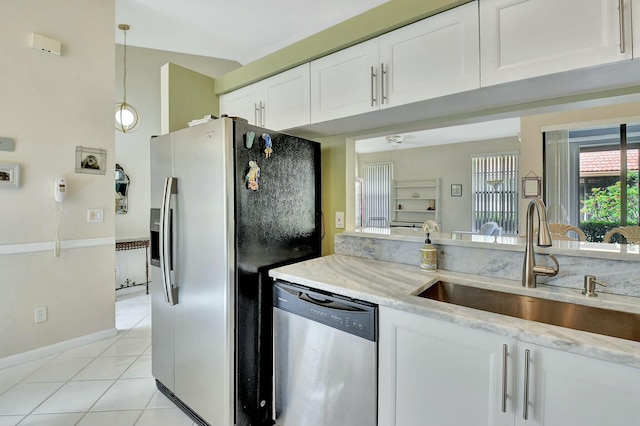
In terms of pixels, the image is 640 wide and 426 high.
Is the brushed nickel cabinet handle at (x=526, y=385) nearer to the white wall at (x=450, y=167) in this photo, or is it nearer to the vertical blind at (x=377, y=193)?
the white wall at (x=450, y=167)

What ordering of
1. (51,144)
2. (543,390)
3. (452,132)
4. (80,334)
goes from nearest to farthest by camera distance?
(543,390), (51,144), (80,334), (452,132)

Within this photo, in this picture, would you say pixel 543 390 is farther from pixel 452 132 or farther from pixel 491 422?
pixel 452 132

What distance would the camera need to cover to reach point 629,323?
1204mm

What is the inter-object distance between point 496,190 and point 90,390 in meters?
7.28

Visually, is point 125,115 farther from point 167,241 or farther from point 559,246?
point 559,246

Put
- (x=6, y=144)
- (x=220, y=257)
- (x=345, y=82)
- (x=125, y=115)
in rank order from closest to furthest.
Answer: (x=220, y=257) < (x=345, y=82) < (x=6, y=144) < (x=125, y=115)

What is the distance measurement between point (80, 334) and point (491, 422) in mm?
3225

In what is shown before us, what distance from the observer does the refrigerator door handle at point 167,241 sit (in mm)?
1809

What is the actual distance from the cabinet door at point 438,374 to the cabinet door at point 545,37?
44.0 inches

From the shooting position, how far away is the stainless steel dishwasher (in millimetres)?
1344

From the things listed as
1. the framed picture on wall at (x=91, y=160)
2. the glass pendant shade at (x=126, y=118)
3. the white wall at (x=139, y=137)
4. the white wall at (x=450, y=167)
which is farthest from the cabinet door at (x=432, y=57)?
the white wall at (x=450, y=167)

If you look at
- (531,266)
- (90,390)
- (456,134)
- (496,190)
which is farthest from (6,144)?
(496,190)

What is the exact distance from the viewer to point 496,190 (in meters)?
6.65

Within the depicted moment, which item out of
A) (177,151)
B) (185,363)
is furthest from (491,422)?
(177,151)
